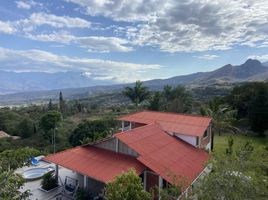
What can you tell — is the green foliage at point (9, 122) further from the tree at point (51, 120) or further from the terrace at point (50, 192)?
the terrace at point (50, 192)

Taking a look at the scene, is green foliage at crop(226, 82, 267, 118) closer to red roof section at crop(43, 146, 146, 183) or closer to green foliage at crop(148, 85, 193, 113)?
green foliage at crop(148, 85, 193, 113)

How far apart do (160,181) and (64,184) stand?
780 cm

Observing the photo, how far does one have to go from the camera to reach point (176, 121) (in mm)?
25562

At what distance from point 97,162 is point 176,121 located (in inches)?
430

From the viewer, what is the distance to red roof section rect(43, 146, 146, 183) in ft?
51.6

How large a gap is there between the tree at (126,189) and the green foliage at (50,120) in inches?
1089

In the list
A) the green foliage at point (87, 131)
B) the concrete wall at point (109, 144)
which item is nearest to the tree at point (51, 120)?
the green foliage at point (87, 131)

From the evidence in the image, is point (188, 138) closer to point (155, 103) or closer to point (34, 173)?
point (34, 173)

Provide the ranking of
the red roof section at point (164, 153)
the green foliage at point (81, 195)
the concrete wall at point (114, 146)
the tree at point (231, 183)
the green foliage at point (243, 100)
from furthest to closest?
the green foliage at point (243, 100)
the concrete wall at point (114, 146)
the green foliage at point (81, 195)
the red roof section at point (164, 153)
the tree at point (231, 183)

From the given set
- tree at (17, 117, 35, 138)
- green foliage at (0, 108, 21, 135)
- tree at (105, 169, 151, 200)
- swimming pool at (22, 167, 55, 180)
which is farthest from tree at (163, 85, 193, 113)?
tree at (105, 169, 151, 200)

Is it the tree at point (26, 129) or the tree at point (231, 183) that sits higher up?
the tree at point (231, 183)

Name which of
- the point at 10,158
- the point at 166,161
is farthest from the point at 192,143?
the point at 10,158

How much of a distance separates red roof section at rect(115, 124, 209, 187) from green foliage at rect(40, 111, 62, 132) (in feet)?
65.7

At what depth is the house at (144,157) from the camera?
16.0 metres
